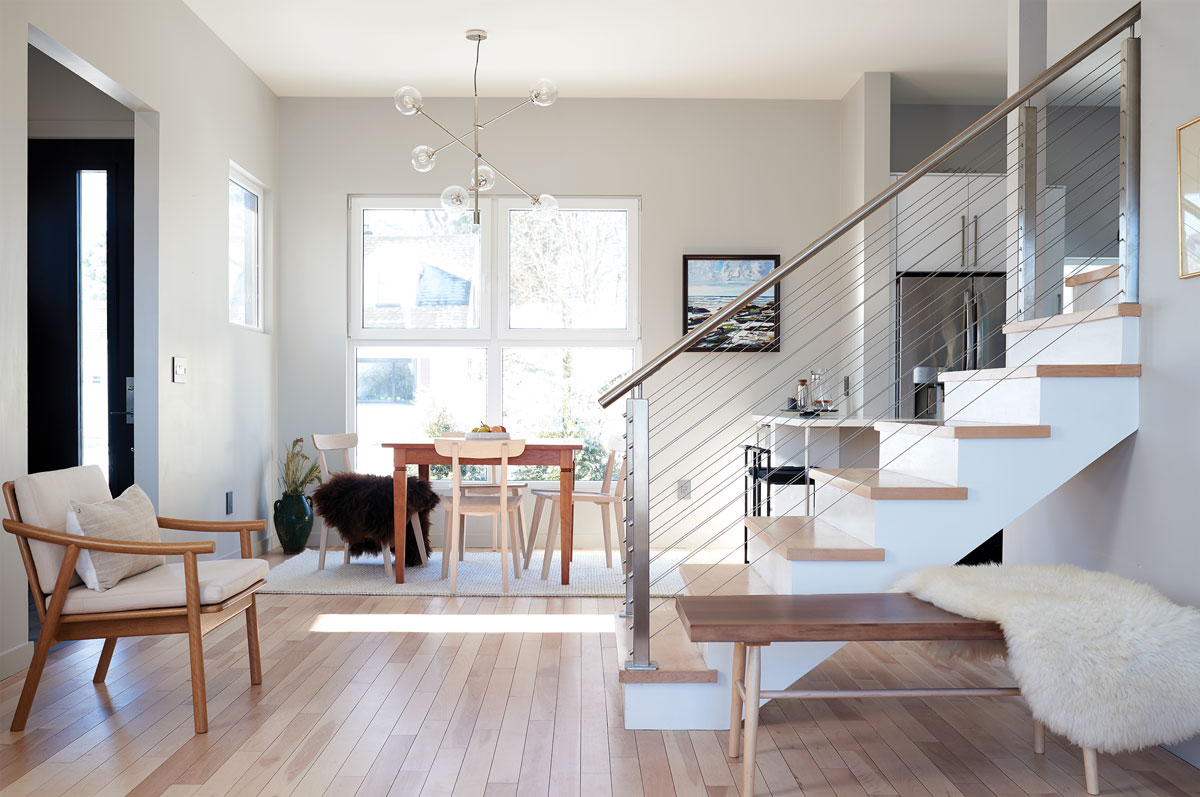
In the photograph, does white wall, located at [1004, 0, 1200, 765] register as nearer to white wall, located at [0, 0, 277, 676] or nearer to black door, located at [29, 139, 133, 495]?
white wall, located at [0, 0, 277, 676]

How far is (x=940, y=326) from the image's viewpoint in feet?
19.2

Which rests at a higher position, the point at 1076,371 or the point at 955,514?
the point at 1076,371

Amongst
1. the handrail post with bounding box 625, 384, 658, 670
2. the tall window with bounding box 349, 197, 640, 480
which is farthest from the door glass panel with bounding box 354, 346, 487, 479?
the handrail post with bounding box 625, 384, 658, 670

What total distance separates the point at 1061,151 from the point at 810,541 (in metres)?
4.41

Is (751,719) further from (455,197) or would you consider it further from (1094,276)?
(455,197)

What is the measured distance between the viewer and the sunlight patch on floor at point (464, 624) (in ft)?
13.2

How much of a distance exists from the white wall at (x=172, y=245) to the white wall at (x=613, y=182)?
0.91 ft

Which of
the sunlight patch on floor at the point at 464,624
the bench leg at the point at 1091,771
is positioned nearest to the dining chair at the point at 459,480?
the sunlight patch on floor at the point at 464,624

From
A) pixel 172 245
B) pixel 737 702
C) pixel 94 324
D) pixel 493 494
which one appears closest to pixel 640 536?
pixel 737 702

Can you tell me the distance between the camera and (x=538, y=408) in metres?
6.45

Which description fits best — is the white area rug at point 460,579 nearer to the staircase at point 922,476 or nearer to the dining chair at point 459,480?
the dining chair at point 459,480

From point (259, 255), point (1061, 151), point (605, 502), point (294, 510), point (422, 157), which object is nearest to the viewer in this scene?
point (422, 157)

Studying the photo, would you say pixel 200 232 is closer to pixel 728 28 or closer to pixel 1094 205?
pixel 728 28

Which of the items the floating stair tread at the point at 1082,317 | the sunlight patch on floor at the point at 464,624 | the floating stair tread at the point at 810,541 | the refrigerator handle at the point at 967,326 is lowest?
the sunlight patch on floor at the point at 464,624
